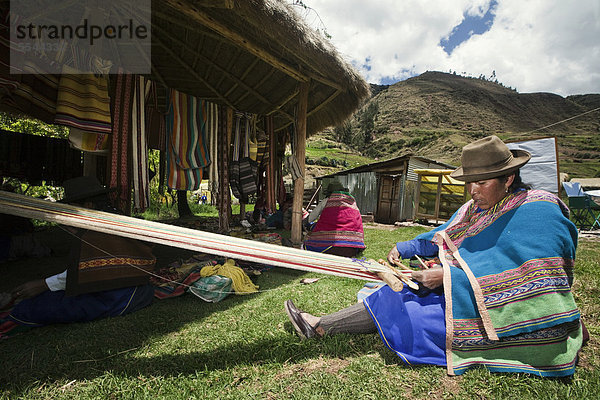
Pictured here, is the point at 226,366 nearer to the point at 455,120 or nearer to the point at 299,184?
the point at 299,184

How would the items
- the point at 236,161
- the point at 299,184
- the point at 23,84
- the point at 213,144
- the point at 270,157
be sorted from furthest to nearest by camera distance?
the point at 270,157
the point at 236,161
the point at 299,184
the point at 213,144
the point at 23,84

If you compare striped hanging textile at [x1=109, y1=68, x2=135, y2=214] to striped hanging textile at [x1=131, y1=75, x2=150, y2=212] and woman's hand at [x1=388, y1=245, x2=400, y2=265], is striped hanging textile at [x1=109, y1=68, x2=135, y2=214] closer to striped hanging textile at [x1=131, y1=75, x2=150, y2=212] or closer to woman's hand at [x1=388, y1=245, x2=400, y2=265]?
striped hanging textile at [x1=131, y1=75, x2=150, y2=212]

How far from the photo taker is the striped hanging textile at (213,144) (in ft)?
14.3

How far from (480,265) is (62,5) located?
13.3 feet

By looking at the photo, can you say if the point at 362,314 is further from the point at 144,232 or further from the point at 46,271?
the point at 46,271

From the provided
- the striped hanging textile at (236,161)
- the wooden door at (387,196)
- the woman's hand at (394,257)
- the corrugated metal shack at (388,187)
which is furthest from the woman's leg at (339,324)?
Result: the wooden door at (387,196)

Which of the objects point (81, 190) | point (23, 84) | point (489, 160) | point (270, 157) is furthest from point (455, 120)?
point (81, 190)

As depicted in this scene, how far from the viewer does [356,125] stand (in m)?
81.6

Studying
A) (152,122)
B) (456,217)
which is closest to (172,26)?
(152,122)

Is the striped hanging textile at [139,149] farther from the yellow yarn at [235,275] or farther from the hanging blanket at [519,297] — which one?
the hanging blanket at [519,297]

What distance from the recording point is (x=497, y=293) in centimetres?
132

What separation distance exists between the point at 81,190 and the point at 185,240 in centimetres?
140

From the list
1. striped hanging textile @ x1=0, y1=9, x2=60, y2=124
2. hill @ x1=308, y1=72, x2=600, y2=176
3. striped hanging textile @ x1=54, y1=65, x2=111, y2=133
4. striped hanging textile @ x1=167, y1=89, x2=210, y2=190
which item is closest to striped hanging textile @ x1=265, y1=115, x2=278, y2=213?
striped hanging textile @ x1=167, y1=89, x2=210, y2=190

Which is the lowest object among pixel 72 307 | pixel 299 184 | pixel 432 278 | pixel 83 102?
pixel 72 307
